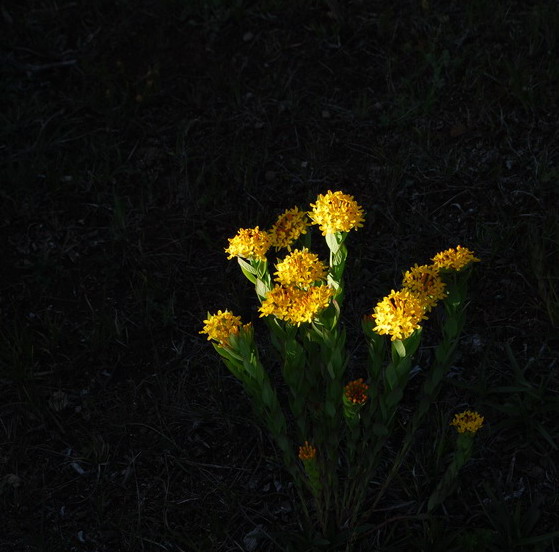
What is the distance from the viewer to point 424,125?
12.1 feet

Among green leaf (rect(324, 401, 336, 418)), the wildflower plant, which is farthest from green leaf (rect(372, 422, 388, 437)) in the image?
green leaf (rect(324, 401, 336, 418))

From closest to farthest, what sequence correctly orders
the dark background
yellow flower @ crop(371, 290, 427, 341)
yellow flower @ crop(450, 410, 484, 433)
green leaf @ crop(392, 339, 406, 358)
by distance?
yellow flower @ crop(371, 290, 427, 341) < green leaf @ crop(392, 339, 406, 358) < yellow flower @ crop(450, 410, 484, 433) < the dark background

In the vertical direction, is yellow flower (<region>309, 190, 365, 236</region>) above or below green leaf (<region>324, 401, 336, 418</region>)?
above

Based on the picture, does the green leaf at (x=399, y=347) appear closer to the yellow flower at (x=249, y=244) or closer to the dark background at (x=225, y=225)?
the yellow flower at (x=249, y=244)

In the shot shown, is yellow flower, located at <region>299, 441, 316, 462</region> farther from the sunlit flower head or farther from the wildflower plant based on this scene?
the sunlit flower head

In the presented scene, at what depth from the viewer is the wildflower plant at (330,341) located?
2.00 meters

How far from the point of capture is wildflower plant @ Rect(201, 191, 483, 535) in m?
2.00

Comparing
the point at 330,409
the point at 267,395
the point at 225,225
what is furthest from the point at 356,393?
the point at 225,225

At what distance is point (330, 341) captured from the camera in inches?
83.7

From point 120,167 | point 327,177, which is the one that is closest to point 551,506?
point 327,177

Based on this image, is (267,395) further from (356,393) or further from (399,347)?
(399,347)

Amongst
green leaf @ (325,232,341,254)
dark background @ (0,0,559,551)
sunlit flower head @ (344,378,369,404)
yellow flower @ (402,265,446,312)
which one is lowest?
dark background @ (0,0,559,551)

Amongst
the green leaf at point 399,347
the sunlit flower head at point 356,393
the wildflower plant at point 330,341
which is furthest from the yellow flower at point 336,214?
the sunlit flower head at point 356,393

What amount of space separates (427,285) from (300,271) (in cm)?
37
